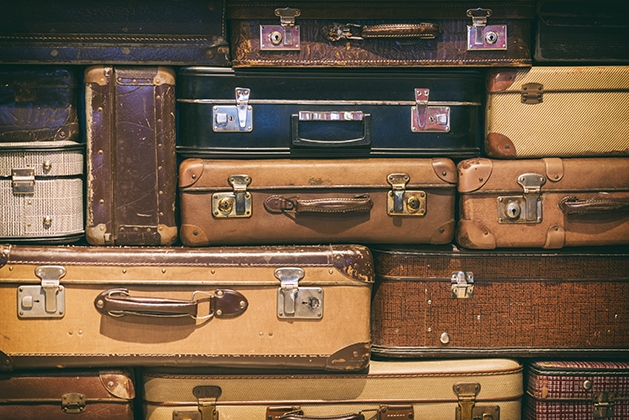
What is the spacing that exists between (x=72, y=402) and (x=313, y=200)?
135 centimetres

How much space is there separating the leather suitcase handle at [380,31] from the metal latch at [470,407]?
156 centimetres

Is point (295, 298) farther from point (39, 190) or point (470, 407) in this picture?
point (39, 190)

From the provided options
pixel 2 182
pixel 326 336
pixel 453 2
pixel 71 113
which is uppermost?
pixel 453 2

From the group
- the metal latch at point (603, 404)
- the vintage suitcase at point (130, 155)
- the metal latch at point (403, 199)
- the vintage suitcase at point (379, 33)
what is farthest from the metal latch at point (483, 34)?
the metal latch at point (603, 404)

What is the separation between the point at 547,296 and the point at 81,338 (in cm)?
207

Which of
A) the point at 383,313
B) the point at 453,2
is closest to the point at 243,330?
the point at 383,313

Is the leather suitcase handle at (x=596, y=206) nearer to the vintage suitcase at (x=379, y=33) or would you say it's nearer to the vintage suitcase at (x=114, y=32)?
the vintage suitcase at (x=379, y=33)

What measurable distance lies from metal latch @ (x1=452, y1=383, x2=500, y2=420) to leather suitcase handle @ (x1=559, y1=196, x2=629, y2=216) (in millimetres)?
889

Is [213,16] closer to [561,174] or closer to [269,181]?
[269,181]

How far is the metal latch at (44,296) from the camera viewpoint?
121 inches

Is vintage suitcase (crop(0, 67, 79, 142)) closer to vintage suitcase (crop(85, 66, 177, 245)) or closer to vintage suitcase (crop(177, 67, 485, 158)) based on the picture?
vintage suitcase (crop(85, 66, 177, 245))

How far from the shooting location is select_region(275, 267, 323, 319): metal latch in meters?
3.12

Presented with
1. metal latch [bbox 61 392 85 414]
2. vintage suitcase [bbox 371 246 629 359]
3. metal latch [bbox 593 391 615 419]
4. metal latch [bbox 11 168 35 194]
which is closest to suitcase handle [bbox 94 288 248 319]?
metal latch [bbox 61 392 85 414]

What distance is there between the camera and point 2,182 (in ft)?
10.2
